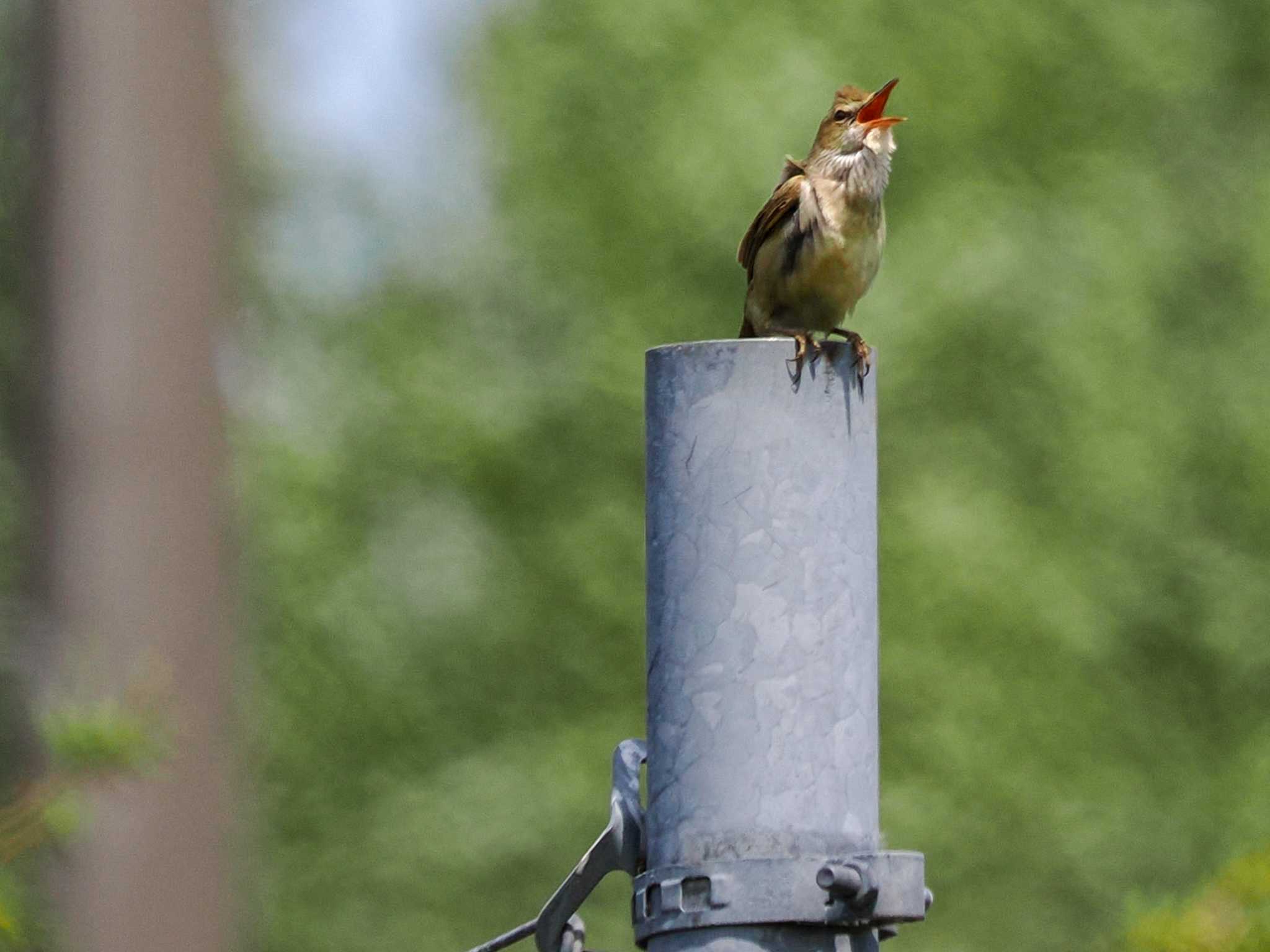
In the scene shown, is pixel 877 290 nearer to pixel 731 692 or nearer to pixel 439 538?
pixel 439 538

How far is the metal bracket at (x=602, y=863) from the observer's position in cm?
294

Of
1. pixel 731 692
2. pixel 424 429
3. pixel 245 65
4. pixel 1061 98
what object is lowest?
pixel 731 692

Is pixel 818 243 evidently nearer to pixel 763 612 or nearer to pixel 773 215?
pixel 773 215

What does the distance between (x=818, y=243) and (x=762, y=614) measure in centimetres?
275

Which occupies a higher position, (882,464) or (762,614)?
(882,464)

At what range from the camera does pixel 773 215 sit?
5.62 meters

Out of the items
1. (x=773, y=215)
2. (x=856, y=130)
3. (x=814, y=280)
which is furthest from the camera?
(x=856, y=130)

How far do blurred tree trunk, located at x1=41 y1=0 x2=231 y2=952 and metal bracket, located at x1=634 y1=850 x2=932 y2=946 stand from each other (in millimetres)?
6190

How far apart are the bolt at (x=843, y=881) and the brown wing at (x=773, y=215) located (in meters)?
3.11

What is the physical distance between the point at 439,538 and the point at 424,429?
786 mm

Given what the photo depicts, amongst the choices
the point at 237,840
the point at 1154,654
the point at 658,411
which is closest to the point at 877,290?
the point at 1154,654

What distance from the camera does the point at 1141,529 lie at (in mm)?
14953

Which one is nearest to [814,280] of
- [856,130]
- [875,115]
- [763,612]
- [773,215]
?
[773,215]

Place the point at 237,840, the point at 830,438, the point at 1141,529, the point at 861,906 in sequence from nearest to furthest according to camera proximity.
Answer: the point at 861,906 → the point at 830,438 → the point at 237,840 → the point at 1141,529
